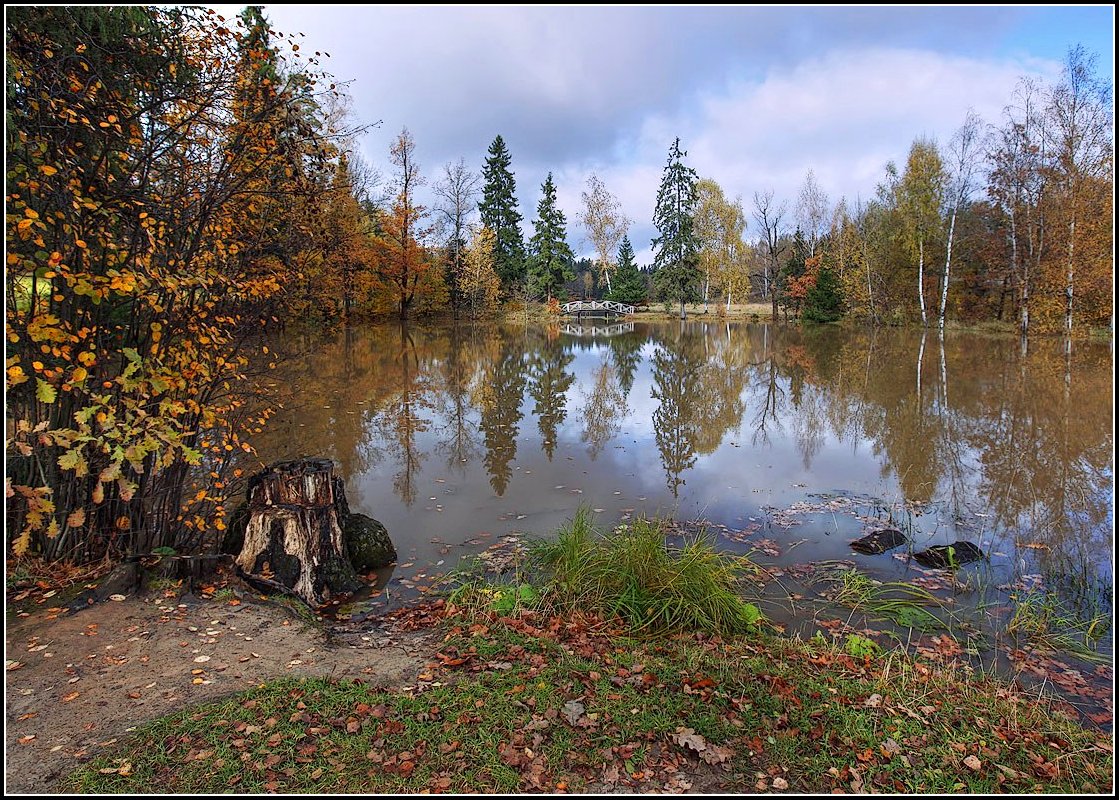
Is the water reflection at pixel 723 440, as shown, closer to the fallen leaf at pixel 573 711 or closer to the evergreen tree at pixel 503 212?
the fallen leaf at pixel 573 711

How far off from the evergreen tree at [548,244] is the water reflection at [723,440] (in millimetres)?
33331

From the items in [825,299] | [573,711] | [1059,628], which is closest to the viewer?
[573,711]

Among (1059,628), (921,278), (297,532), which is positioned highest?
(921,278)

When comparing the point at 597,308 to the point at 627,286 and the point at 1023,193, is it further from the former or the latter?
the point at 1023,193

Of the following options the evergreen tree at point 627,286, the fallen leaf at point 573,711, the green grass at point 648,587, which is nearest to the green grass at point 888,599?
the green grass at point 648,587

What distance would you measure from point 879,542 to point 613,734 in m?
A: 4.55

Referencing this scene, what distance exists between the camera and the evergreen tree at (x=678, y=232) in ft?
159

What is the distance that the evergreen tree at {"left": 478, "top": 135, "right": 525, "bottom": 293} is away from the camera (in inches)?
1955

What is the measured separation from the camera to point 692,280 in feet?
162

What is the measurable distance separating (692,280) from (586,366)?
100 feet

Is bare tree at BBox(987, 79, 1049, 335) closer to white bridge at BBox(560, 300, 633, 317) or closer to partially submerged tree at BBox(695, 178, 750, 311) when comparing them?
partially submerged tree at BBox(695, 178, 750, 311)

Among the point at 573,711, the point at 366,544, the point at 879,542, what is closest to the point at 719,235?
the point at 879,542

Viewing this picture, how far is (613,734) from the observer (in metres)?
2.98

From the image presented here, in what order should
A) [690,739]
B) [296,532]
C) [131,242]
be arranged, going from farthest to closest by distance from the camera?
[296,532] → [131,242] → [690,739]
